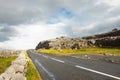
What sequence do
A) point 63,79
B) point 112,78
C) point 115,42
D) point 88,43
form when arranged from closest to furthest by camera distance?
point 112,78 → point 63,79 → point 115,42 → point 88,43

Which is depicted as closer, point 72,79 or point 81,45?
point 72,79

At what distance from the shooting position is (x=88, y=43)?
111 meters

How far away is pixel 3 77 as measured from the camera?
369 inches

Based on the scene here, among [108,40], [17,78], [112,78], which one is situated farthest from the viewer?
[108,40]

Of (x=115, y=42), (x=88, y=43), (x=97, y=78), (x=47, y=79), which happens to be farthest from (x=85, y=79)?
(x=88, y=43)

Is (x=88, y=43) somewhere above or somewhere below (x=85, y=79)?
above

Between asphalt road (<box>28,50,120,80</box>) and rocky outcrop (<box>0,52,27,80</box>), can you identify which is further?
asphalt road (<box>28,50,120,80</box>)

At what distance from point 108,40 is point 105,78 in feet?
262

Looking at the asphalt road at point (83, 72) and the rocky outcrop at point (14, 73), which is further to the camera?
the asphalt road at point (83, 72)

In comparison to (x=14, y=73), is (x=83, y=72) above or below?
below

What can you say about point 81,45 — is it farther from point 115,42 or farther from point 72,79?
point 72,79

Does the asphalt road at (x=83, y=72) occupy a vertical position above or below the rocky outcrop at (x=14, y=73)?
below

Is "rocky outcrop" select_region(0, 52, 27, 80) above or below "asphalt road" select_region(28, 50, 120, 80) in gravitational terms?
above

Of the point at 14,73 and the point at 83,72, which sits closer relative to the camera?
the point at 14,73
